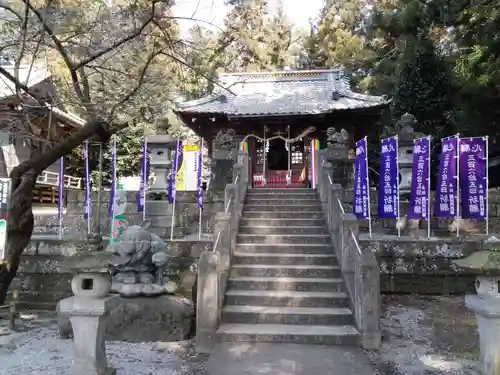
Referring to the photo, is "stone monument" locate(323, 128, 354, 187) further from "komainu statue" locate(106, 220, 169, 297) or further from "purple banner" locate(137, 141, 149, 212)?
"komainu statue" locate(106, 220, 169, 297)

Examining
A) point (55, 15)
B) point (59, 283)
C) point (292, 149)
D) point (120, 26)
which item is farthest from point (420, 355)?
point (292, 149)

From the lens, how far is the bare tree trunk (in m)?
5.73

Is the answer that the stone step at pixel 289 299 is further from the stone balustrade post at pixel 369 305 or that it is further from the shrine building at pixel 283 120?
the shrine building at pixel 283 120

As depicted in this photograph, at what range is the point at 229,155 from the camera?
1330cm

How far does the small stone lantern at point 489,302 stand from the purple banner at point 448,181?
5.18m

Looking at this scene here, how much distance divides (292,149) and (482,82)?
298 inches

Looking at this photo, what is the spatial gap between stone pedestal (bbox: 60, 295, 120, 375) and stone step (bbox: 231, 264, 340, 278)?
313cm

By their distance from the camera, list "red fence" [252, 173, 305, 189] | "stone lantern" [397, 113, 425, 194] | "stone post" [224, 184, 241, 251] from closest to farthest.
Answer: "stone post" [224, 184, 241, 251]
"stone lantern" [397, 113, 425, 194]
"red fence" [252, 173, 305, 189]

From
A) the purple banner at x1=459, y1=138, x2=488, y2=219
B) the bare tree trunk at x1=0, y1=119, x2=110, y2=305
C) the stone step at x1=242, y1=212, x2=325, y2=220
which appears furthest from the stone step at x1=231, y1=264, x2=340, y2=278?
the purple banner at x1=459, y1=138, x2=488, y2=219

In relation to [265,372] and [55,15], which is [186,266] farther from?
[55,15]

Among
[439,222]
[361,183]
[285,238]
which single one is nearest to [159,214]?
[285,238]

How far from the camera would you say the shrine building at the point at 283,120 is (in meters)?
15.3

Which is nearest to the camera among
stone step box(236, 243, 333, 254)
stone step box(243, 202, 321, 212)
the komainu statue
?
the komainu statue

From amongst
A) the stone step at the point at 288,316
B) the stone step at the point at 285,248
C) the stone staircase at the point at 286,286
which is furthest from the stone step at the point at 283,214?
the stone step at the point at 288,316
